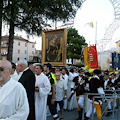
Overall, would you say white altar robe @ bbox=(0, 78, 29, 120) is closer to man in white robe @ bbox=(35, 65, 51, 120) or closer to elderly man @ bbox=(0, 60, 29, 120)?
elderly man @ bbox=(0, 60, 29, 120)

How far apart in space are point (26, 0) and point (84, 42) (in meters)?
22.5

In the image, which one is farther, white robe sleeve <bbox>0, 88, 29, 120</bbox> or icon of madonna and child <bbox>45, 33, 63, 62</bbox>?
icon of madonna and child <bbox>45, 33, 63, 62</bbox>

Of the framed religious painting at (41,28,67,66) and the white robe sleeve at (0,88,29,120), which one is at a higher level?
the framed religious painting at (41,28,67,66)

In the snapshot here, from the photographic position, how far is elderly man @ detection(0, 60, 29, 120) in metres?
2.17

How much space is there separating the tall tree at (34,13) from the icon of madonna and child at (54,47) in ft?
5.76

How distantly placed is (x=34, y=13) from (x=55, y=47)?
2983 millimetres

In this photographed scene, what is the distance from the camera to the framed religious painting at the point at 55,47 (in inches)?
419

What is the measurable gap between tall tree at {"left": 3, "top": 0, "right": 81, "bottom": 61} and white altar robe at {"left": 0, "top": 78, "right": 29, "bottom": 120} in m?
9.38

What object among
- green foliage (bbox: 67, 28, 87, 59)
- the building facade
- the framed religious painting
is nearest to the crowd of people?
the framed religious painting

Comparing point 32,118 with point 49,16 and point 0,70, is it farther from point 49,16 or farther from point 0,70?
point 49,16

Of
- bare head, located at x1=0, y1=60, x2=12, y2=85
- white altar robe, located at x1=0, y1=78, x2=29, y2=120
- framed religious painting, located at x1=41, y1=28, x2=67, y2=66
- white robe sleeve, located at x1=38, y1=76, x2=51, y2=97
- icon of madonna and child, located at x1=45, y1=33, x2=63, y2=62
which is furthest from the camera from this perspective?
icon of madonna and child, located at x1=45, y1=33, x2=63, y2=62

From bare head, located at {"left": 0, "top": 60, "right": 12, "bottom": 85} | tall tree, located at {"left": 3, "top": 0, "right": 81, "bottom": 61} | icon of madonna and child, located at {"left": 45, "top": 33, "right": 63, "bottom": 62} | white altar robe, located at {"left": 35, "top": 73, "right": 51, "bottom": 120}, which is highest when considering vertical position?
tall tree, located at {"left": 3, "top": 0, "right": 81, "bottom": 61}

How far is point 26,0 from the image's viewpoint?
1139cm

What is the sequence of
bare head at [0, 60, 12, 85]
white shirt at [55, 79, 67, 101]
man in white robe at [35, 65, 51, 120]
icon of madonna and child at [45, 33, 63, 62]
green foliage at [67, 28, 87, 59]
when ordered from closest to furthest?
bare head at [0, 60, 12, 85]
man in white robe at [35, 65, 51, 120]
white shirt at [55, 79, 67, 101]
icon of madonna and child at [45, 33, 63, 62]
green foliage at [67, 28, 87, 59]
